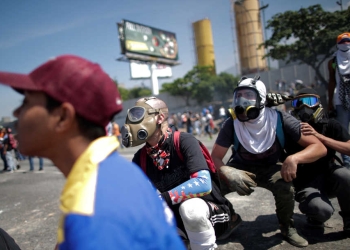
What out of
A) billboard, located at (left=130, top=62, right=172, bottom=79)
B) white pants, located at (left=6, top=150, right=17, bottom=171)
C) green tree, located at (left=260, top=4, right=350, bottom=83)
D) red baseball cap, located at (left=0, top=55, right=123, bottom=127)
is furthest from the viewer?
billboard, located at (left=130, top=62, right=172, bottom=79)

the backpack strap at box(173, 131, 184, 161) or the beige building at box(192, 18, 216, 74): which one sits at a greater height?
the beige building at box(192, 18, 216, 74)

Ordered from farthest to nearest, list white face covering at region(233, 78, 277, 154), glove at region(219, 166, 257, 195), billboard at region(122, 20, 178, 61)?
billboard at region(122, 20, 178, 61) → white face covering at region(233, 78, 277, 154) → glove at region(219, 166, 257, 195)

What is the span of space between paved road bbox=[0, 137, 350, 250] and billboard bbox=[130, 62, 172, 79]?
3118 cm

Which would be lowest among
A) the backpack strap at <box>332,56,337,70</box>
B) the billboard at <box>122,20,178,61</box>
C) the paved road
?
the paved road

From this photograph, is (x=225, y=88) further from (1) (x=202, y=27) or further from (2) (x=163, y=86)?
(1) (x=202, y=27)

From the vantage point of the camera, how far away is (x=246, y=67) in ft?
160

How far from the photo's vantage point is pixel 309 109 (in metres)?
3.06

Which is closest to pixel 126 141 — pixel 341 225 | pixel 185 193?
pixel 185 193

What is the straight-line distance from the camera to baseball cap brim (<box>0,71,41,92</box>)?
3.43 ft

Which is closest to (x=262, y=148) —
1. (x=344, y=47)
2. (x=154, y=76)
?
(x=344, y=47)

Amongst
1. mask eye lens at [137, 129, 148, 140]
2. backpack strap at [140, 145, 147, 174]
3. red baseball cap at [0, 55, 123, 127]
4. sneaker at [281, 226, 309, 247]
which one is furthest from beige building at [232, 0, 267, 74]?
red baseball cap at [0, 55, 123, 127]

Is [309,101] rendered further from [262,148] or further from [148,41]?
[148,41]

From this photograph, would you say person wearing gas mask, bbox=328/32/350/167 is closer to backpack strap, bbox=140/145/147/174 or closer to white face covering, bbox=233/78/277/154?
white face covering, bbox=233/78/277/154

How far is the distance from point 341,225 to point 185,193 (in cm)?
197
